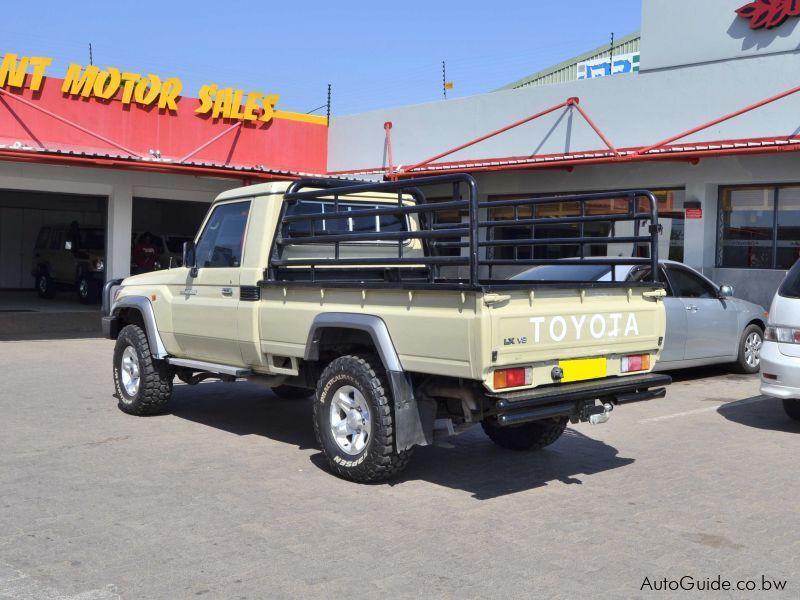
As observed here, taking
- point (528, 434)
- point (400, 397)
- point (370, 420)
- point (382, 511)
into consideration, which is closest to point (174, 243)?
point (528, 434)

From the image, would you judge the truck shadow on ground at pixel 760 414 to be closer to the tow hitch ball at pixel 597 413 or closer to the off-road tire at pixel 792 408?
the off-road tire at pixel 792 408

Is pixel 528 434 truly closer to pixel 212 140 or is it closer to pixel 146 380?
pixel 146 380

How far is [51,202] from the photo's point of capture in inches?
1075

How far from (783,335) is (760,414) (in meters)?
1.32

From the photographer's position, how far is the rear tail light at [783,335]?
8023 millimetres

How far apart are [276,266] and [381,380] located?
5.17 feet

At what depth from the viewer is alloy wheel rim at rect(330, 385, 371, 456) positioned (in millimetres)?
6191

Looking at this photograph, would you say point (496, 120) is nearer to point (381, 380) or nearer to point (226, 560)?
point (381, 380)

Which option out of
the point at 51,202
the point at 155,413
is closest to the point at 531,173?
the point at 155,413

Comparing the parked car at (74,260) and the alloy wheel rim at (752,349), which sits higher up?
the parked car at (74,260)

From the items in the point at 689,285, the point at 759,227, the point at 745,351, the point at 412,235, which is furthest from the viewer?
the point at 759,227

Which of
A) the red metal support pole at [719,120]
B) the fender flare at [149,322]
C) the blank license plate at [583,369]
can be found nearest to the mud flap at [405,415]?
the blank license plate at [583,369]

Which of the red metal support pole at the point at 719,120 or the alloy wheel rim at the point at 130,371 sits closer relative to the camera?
the alloy wheel rim at the point at 130,371

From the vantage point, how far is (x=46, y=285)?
23375 mm
